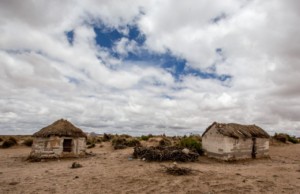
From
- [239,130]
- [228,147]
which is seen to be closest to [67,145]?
[228,147]

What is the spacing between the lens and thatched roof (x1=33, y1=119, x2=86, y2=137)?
20.8m

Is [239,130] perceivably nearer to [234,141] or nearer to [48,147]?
[234,141]

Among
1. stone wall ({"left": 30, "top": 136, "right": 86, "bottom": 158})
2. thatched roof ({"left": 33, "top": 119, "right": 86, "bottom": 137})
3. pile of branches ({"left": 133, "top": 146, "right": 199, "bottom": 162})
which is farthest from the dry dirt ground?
thatched roof ({"left": 33, "top": 119, "right": 86, "bottom": 137})

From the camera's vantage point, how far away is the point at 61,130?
69.6 ft

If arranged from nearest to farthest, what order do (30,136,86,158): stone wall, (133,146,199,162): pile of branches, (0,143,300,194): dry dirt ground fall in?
1. (0,143,300,194): dry dirt ground
2. (133,146,199,162): pile of branches
3. (30,136,86,158): stone wall

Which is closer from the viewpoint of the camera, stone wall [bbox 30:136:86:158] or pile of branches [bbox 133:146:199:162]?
pile of branches [bbox 133:146:199:162]

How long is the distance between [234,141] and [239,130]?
1.77 meters

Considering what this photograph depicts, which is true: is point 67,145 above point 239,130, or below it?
below

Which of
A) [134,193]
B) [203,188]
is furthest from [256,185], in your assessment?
[134,193]

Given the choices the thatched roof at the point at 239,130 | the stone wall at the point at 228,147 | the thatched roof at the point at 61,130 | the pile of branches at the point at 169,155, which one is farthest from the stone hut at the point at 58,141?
the thatched roof at the point at 239,130

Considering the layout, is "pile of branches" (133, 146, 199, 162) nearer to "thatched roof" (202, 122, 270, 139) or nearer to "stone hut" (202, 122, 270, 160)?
"stone hut" (202, 122, 270, 160)

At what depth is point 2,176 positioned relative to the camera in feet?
45.1

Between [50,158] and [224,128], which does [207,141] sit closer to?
[224,128]

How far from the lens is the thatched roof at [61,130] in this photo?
2077cm
